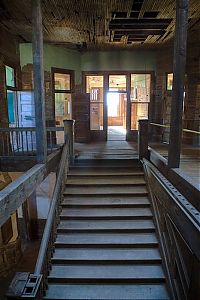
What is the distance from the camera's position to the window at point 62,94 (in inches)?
352

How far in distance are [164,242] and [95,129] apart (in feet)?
20.4

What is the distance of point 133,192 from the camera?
17.8 feet

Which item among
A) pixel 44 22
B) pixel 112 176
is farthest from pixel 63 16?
pixel 112 176

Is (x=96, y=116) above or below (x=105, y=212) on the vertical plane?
above

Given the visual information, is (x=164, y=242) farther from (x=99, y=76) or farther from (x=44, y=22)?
(x=99, y=76)

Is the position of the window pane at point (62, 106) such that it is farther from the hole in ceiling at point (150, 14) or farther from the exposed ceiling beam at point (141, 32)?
the hole in ceiling at point (150, 14)

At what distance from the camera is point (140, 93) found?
31.1ft

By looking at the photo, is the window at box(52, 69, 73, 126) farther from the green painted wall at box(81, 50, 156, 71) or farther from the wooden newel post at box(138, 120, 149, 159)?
the wooden newel post at box(138, 120, 149, 159)

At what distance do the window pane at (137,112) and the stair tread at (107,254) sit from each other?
240 inches

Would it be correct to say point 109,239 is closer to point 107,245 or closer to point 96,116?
point 107,245

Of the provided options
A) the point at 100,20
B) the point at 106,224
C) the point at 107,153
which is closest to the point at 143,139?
the point at 107,153

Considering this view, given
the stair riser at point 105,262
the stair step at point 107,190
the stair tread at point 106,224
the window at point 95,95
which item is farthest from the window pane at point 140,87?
the stair riser at point 105,262

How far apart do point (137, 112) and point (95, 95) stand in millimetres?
1795

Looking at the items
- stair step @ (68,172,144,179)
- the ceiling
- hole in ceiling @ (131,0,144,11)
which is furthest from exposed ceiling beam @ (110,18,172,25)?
stair step @ (68,172,144,179)
